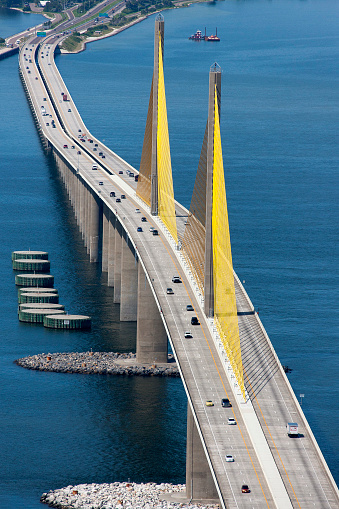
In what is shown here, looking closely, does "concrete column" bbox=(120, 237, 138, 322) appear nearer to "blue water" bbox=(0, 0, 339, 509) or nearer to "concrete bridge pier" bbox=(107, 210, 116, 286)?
"blue water" bbox=(0, 0, 339, 509)

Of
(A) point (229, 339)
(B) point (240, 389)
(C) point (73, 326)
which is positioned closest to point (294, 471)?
(B) point (240, 389)

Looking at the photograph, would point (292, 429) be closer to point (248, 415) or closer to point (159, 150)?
point (248, 415)

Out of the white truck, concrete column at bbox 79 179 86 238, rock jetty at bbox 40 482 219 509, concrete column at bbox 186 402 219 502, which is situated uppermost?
the white truck

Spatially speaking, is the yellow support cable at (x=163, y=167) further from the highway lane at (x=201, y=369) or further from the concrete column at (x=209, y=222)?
the concrete column at (x=209, y=222)

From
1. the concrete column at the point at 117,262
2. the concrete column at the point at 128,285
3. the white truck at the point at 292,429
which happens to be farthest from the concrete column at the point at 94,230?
the white truck at the point at 292,429

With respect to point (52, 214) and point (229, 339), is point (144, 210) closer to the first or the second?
point (52, 214)

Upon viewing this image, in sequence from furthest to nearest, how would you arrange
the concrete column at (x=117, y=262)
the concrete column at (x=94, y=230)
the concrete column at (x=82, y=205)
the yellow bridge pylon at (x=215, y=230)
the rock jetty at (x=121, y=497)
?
1. the concrete column at (x=82, y=205)
2. the concrete column at (x=94, y=230)
3. the concrete column at (x=117, y=262)
4. the yellow bridge pylon at (x=215, y=230)
5. the rock jetty at (x=121, y=497)

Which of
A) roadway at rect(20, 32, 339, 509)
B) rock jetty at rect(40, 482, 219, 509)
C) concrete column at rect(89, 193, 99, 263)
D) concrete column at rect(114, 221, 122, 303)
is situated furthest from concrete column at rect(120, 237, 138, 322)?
rock jetty at rect(40, 482, 219, 509)
